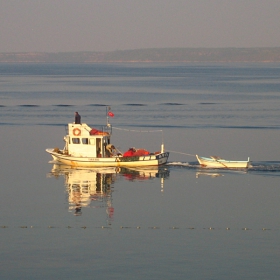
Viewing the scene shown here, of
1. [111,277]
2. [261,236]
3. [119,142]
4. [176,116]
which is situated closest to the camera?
[111,277]

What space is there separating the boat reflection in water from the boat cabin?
4.49ft

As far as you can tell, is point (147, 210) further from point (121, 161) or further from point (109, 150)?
point (109, 150)

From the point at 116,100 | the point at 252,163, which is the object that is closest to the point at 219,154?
the point at 252,163

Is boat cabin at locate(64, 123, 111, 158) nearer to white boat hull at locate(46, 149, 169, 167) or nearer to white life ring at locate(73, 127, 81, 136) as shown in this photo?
white life ring at locate(73, 127, 81, 136)

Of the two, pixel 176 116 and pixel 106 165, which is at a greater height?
pixel 176 116

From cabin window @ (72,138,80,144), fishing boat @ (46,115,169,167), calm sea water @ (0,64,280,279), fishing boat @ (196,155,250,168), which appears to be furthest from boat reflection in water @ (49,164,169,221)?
fishing boat @ (196,155,250,168)

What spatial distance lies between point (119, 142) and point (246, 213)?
85.3 ft

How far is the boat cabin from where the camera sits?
51.3m

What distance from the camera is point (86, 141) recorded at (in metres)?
51.7

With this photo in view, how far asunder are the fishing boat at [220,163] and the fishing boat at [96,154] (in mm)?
2680

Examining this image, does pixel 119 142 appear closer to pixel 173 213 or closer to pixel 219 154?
pixel 219 154

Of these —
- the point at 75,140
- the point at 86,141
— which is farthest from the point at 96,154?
the point at 75,140

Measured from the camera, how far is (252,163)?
5122cm

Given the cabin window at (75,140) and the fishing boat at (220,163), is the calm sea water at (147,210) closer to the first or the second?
the fishing boat at (220,163)
